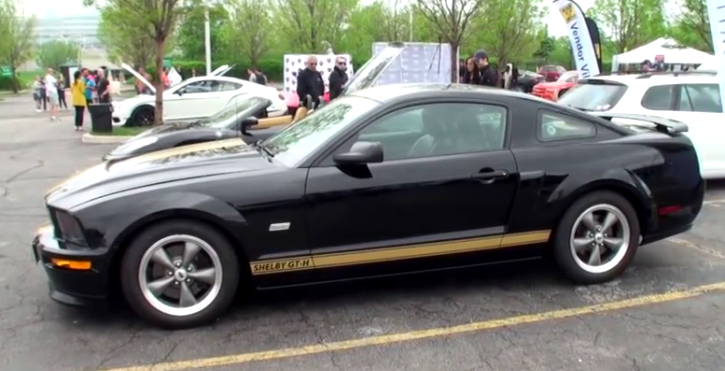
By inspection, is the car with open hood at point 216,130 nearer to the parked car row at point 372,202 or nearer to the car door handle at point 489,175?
the parked car row at point 372,202

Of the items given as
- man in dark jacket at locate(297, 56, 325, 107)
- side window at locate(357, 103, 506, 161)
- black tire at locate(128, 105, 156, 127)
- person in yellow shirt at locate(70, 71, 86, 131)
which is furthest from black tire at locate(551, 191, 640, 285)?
person in yellow shirt at locate(70, 71, 86, 131)

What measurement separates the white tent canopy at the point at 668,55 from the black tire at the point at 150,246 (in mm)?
25864

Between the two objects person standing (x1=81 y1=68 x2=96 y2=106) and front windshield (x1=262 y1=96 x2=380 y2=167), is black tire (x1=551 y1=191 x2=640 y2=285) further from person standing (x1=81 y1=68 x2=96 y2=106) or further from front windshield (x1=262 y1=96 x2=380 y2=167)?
person standing (x1=81 y1=68 x2=96 y2=106)

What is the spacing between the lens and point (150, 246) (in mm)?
3703

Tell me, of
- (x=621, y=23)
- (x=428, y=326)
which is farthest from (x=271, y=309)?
(x=621, y=23)

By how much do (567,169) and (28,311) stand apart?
369cm

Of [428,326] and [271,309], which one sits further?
[271,309]

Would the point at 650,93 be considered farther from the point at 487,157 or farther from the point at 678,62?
the point at 678,62

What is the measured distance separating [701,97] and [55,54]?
7902 centimetres

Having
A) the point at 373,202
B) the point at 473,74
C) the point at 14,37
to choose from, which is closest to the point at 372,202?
the point at 373,202

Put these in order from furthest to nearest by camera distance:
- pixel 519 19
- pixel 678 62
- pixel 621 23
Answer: pixel 621 23, pixel 519 19, pixel 678 62

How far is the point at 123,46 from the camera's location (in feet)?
125

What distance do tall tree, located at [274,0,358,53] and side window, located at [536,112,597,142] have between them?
29272mm

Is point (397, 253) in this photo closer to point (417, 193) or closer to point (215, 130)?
point (417, 193)
